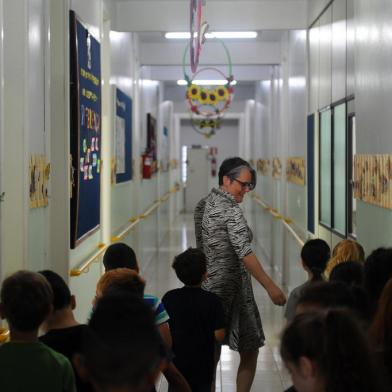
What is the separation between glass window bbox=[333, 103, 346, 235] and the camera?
283 inches

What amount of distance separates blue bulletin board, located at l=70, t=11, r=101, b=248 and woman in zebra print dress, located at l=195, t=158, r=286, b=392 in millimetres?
1427

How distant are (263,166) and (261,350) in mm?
10021

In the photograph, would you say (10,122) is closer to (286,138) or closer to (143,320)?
(143,320)

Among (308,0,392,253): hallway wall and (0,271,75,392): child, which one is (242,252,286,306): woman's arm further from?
(0,271,75,392): child

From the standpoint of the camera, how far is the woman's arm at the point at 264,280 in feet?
16.0

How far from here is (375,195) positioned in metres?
5.42

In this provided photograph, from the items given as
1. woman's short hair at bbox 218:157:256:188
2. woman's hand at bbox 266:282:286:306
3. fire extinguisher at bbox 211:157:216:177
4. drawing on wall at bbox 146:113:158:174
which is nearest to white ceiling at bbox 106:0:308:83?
woman's short hair at bbox 218:157:256:188

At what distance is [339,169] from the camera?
24.7ft

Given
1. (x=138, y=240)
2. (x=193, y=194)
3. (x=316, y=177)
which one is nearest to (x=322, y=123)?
(x=316, y=177)

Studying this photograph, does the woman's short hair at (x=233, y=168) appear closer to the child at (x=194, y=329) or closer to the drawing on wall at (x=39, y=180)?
the drawing on wall at (x=39, y=180)

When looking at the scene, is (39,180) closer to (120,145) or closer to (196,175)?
(120,145)

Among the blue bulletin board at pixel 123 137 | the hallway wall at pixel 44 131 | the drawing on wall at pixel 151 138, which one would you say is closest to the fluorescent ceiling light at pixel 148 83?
the drawing on wall at pixel 151 138

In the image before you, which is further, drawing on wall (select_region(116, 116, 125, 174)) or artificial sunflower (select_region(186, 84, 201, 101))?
artificial sunflower (select_region(186, 84, 201, 101))

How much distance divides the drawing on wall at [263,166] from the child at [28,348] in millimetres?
13052
